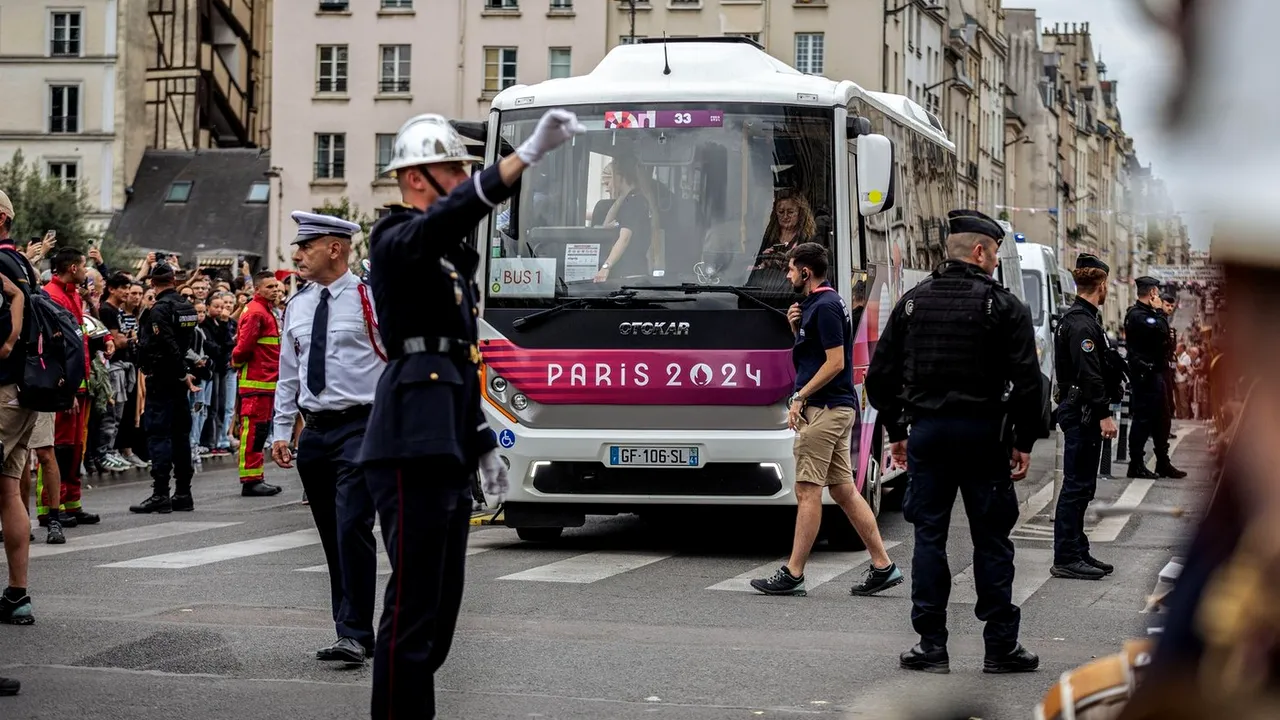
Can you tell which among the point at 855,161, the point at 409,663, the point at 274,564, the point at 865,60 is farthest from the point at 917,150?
the point at 865,60

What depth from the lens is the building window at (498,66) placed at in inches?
2491

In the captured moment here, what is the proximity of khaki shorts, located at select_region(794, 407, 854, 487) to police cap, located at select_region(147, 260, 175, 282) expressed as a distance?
22.2 feet

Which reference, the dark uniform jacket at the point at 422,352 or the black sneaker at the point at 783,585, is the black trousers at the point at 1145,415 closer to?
the black sneaker at the point at 783,585

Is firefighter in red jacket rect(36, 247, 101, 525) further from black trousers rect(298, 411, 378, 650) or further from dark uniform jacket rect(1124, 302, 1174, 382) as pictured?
dark uniform jacket rect(1124, 302, 1174, 382)

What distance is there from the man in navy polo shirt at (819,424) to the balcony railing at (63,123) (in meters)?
59.7

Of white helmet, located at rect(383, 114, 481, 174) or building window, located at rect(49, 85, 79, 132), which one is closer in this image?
white helmet, located at rect(383, 114, 481, 174)

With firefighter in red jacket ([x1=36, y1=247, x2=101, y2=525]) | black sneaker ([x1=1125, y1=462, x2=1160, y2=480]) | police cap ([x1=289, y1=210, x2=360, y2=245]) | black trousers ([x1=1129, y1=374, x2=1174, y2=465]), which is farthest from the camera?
black sneaker ([x1=1125, y1=462, x2=1160, y2=480])

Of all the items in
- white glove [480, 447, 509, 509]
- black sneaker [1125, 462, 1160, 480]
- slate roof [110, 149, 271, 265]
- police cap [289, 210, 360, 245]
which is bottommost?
black sneaker [1125, 462, 1160, 480]

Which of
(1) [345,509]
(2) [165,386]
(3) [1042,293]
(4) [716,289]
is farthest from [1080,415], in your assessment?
(3) [1042,293]

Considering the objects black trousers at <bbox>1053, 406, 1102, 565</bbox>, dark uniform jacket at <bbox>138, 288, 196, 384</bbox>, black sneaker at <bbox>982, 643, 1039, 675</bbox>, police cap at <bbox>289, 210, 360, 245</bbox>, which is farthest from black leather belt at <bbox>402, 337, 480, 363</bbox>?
dark uniform jacket at <bbox>138, 288, 196, 384</bbox>

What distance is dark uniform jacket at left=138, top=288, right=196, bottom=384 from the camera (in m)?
14.8

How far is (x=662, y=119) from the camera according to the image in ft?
39.9

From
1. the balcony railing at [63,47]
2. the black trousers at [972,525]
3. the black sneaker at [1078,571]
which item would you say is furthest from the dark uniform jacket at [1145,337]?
the balcony railing at [63,47]

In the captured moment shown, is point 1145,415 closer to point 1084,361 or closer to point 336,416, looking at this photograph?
point 1084,361
